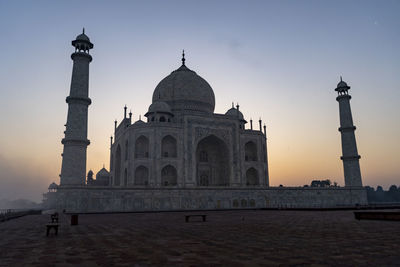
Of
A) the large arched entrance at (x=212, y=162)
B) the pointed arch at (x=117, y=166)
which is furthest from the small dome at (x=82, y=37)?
the large arched entrance at (x=212, y=162)

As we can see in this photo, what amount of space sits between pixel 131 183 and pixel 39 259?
27.8 metres

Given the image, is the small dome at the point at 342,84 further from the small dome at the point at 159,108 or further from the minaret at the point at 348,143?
the small dome at the point at 159,108

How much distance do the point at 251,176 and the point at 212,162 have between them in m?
5.16

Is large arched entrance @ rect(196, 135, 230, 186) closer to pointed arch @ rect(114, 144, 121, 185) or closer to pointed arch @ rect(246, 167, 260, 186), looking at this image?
pointed arch @ rect(246, 167, 260, 186)

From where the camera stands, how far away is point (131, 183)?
106 ft

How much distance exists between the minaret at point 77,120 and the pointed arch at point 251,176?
65.7 feet

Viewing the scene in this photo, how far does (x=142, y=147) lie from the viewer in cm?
3572

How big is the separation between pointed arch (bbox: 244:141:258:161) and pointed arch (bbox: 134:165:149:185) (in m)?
12.6

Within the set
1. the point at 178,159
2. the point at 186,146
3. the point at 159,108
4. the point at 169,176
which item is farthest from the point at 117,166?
the point at 186,146

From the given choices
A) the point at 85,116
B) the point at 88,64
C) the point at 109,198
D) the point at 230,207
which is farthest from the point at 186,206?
the point at 88,64

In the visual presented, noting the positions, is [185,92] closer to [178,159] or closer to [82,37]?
[178,159]

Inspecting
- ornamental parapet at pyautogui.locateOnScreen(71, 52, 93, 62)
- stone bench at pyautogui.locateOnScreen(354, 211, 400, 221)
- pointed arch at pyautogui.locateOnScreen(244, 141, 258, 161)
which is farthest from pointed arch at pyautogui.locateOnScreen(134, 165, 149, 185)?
stone bench at pyautogui.locateOnScreen(354, 211, 400, 221)

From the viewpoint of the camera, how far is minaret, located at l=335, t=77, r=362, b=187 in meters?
35.4

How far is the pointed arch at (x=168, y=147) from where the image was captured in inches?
1391
